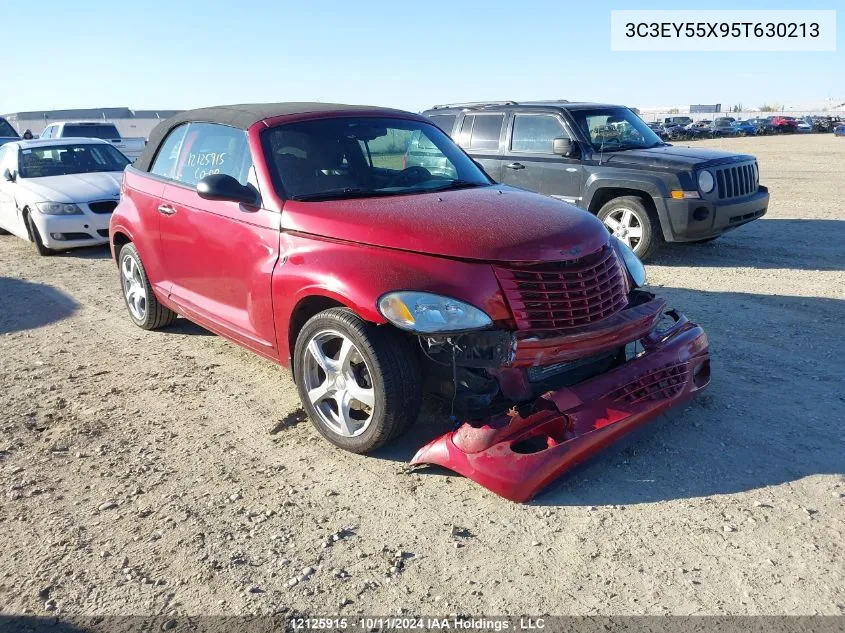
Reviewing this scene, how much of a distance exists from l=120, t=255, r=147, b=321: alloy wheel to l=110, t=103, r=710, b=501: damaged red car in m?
1.33

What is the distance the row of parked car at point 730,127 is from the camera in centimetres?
5116

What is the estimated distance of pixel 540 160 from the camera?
30.0ft

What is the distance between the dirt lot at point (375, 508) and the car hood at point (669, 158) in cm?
Answer: 339

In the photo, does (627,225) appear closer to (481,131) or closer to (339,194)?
(481,131)

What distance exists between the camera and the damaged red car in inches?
131

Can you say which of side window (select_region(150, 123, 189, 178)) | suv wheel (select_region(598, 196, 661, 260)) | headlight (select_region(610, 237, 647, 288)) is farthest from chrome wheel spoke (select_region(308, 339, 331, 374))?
suv wheel (select_region(598, 196, 661, 260))

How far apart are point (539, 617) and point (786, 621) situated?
0.87m

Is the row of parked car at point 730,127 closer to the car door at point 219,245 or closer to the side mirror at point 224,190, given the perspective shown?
the car door at point 219,245

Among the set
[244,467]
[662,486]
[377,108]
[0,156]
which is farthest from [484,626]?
[0,156]

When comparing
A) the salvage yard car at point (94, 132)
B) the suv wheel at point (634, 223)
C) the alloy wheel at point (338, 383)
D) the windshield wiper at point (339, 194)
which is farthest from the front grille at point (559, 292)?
the salvage yard car at point (94, 132)

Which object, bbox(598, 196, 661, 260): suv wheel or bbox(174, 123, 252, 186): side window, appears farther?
bbox(598, 196, 661, 260): suv wheel

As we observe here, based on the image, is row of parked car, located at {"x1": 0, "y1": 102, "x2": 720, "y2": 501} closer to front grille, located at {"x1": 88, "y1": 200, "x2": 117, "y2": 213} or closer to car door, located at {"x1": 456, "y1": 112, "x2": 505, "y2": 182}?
front grille, located at {"x1": 88, "y1": 200, "x2": 117, "y2": 213}

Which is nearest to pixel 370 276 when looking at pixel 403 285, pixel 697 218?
pixel 403 285

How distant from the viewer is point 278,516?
3227mm
